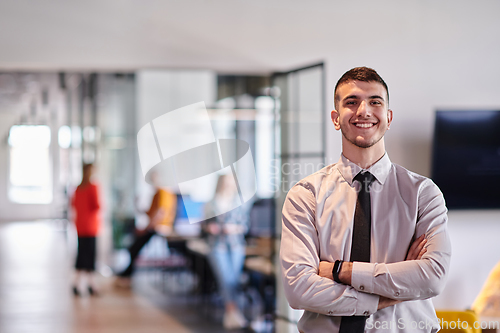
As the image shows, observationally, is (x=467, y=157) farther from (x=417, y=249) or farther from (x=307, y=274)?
(x=307, y=274)

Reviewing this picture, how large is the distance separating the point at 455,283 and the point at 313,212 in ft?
9.10

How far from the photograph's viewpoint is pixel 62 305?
6.22m

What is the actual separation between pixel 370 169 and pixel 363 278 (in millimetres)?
390

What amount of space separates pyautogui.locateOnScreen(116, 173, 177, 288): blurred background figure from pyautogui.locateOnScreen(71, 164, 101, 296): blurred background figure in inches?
22.2

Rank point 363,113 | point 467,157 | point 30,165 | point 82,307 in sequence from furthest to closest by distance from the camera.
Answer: point 30,165 < point 82,307 < point 467,157 < point 363,113

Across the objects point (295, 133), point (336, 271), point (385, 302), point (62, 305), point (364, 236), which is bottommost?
point (62, 305)

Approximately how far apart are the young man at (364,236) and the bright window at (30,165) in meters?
17.7

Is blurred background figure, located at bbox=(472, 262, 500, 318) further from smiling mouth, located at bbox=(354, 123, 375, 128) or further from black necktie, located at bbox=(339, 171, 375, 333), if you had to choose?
smiling mouth, located at bbox=(354, 123, 375, 128)

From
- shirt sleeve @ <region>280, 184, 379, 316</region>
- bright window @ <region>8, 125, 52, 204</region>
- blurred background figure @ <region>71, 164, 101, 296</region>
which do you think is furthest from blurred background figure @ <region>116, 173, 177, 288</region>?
bright window @ <region>8, 125, 52, 204</region>

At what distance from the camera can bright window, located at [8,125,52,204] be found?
18.1m

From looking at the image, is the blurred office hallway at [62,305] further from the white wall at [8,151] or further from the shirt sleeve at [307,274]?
the white wall at [8,151]

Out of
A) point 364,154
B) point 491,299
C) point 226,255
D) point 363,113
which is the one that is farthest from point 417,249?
point 226,255

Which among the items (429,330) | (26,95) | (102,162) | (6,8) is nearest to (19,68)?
(6,8)

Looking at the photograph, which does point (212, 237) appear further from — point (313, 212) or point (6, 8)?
point (313, 212)
